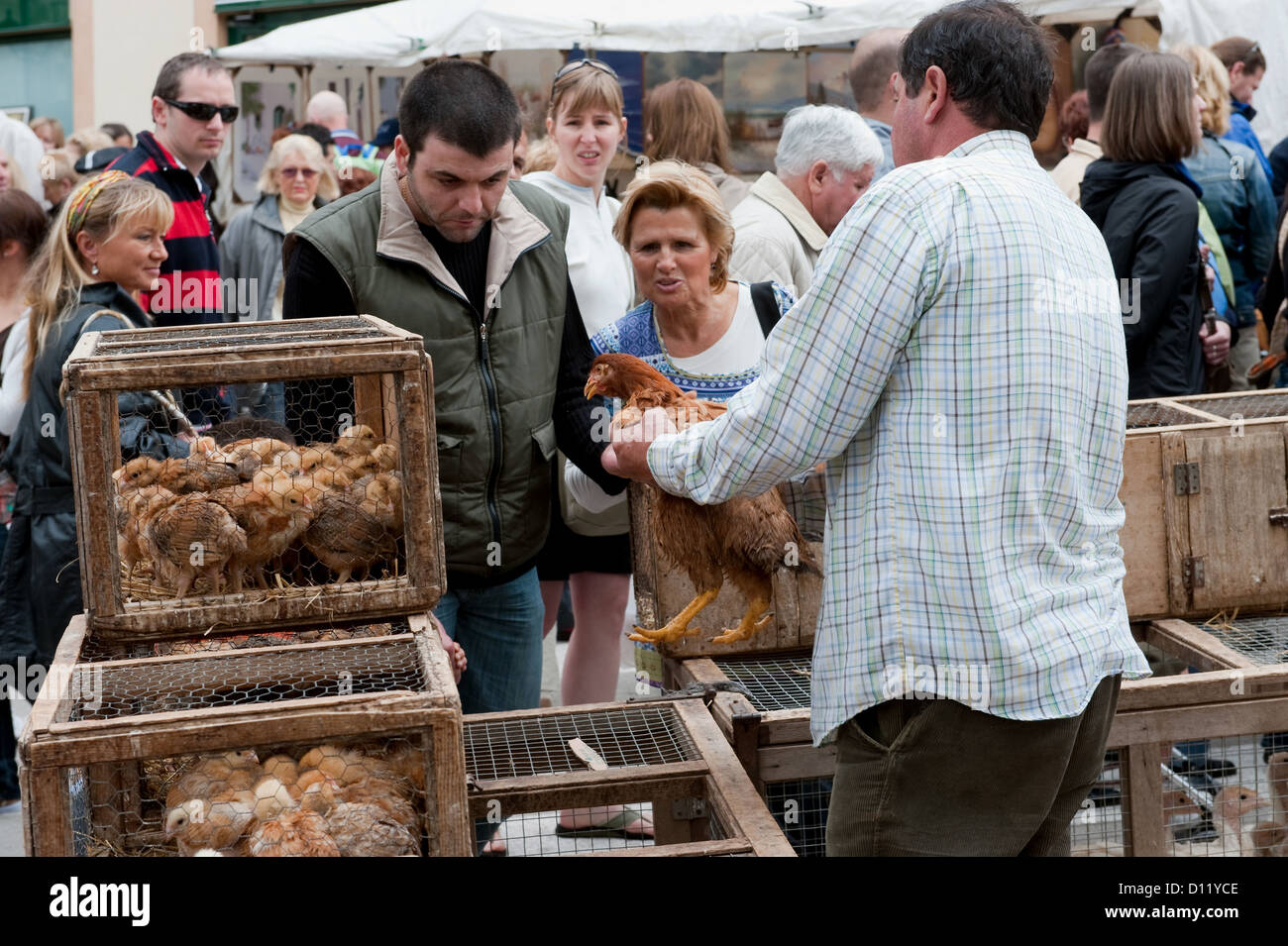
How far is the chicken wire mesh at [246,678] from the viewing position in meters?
1.95

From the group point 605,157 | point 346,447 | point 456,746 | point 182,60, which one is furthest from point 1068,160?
point 456,746

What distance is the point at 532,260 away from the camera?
10.1 feet

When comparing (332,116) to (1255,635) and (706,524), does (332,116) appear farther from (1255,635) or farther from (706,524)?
(1255,635)

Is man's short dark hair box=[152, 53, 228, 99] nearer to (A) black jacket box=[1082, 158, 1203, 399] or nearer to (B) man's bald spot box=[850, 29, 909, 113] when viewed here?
(B) man's bald spot box=[850, 29, 909, 113]

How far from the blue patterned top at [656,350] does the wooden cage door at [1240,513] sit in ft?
3.59

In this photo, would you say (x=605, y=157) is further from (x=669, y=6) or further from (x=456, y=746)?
(x=669, y=6)

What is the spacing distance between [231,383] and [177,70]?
378cm

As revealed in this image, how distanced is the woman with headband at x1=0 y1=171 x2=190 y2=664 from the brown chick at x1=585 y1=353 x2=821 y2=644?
5.36 feet

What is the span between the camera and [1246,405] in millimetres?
3637

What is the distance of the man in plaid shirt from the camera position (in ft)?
6.30

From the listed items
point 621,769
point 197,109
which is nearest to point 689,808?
point 621,769

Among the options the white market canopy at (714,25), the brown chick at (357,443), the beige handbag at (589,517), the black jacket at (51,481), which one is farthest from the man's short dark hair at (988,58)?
the white market canopy at (714,25)

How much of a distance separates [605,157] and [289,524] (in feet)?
8.38

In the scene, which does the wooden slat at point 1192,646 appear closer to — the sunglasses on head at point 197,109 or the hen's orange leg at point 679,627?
the hen's orange leg at point 679,627
